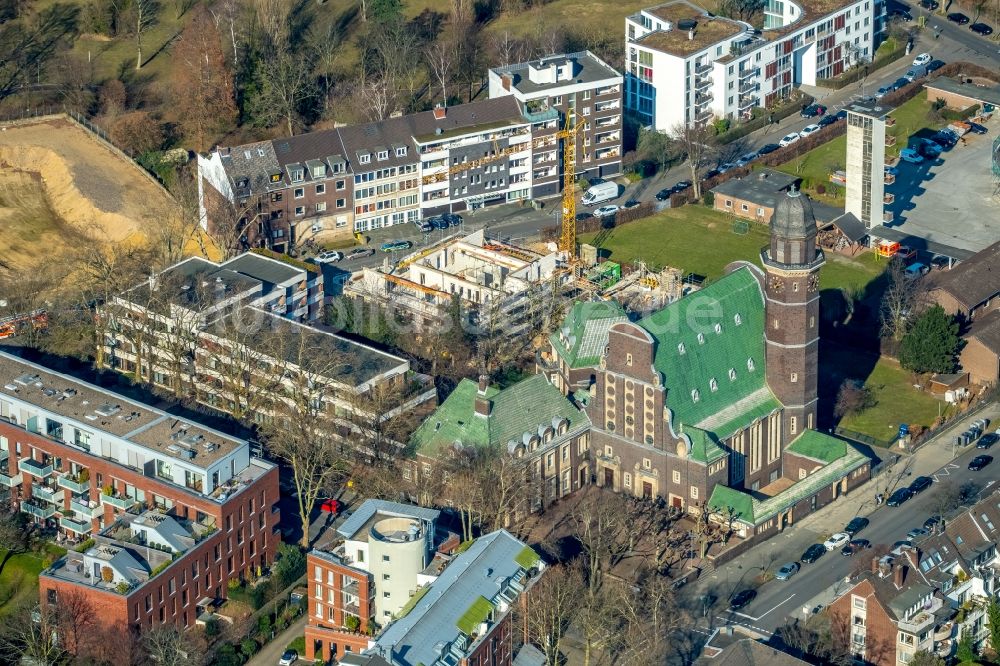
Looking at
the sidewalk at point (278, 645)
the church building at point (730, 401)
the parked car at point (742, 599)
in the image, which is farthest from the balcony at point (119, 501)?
the parked car at point (742, 599)

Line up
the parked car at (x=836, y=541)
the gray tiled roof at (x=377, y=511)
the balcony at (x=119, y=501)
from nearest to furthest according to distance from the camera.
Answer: the gray tiled roof at (x=377, y=511)
the balcony at (x=119, y=501)
the parked car at (x=836, y=541)

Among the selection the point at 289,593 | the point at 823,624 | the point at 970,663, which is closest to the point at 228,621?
the point at 289,593

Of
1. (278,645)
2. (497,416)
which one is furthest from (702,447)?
(278,645)

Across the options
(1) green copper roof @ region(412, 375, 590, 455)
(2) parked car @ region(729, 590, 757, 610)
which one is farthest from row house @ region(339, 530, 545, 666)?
(1) green copper roof @ region(412, 375, 590, 455)

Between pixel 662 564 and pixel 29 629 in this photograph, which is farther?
pixel 662 564

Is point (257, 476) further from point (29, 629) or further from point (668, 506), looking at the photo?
point (668, 506)

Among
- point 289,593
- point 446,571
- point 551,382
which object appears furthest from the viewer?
point 551,382

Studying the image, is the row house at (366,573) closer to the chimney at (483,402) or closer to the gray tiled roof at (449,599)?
the gray tiled roof at (449,599)
